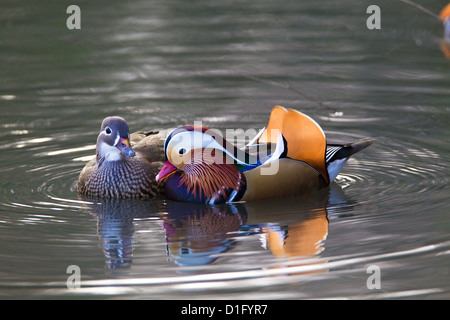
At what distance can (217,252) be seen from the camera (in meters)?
6.09

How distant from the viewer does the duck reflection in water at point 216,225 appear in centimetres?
609

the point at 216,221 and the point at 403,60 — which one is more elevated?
the point at 403,60

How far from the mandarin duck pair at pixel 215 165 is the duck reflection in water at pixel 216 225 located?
0.10m

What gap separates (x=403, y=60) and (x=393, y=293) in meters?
6.71

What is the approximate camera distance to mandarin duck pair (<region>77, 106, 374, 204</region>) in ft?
23.8

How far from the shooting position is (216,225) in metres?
6.75

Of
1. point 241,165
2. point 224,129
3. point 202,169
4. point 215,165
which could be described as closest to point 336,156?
point 241,165

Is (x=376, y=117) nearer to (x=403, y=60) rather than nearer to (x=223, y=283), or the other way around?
(x=403, y=60)

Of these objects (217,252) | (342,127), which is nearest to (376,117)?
(342,127)

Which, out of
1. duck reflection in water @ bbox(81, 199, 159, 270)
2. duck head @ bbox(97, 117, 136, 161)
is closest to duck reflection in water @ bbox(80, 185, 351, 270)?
duck reflection in water @ bbox(81, 199, 159, 270)

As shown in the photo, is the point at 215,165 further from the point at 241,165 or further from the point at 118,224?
the point at 118,224

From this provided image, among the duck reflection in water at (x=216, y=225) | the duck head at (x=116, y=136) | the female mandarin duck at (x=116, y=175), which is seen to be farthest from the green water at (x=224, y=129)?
the duck head at (x=116, y=136)

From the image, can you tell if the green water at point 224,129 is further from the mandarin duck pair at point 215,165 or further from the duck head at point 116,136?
the duck head at point 116,136

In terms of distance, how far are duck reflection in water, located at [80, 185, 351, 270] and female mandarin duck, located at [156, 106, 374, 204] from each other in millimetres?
106
